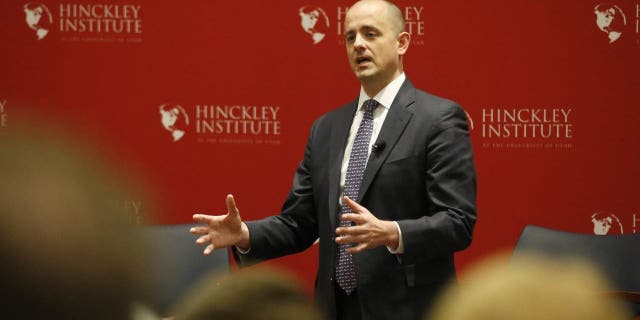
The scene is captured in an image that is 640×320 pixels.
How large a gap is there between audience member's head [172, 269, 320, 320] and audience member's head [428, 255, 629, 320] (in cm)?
10

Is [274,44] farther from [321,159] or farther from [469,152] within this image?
[469,152]

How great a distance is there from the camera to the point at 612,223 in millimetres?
4086

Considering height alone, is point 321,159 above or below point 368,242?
above

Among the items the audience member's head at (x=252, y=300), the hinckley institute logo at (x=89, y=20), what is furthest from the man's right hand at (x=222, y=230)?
the hinckley institute logo at (x=89, y=20)

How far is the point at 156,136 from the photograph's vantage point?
4309 mm

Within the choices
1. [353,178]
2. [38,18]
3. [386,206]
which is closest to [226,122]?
[38,18]

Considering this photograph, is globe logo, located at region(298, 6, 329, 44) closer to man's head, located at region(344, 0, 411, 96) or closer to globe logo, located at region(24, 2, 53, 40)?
man's head, located at region(344, 0, 411, 96)

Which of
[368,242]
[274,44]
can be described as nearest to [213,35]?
[274,44]

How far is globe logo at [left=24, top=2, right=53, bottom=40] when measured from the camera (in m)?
4.31

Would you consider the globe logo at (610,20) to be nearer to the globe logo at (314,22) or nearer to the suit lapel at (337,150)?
the globe logo at (314,22)

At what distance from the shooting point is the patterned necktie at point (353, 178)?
2539 millimetres

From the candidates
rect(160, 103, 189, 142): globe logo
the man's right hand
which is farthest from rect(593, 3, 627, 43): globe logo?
the man's right hand

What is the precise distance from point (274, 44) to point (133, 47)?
0.82m

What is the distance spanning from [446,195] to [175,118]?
2.23 meters
